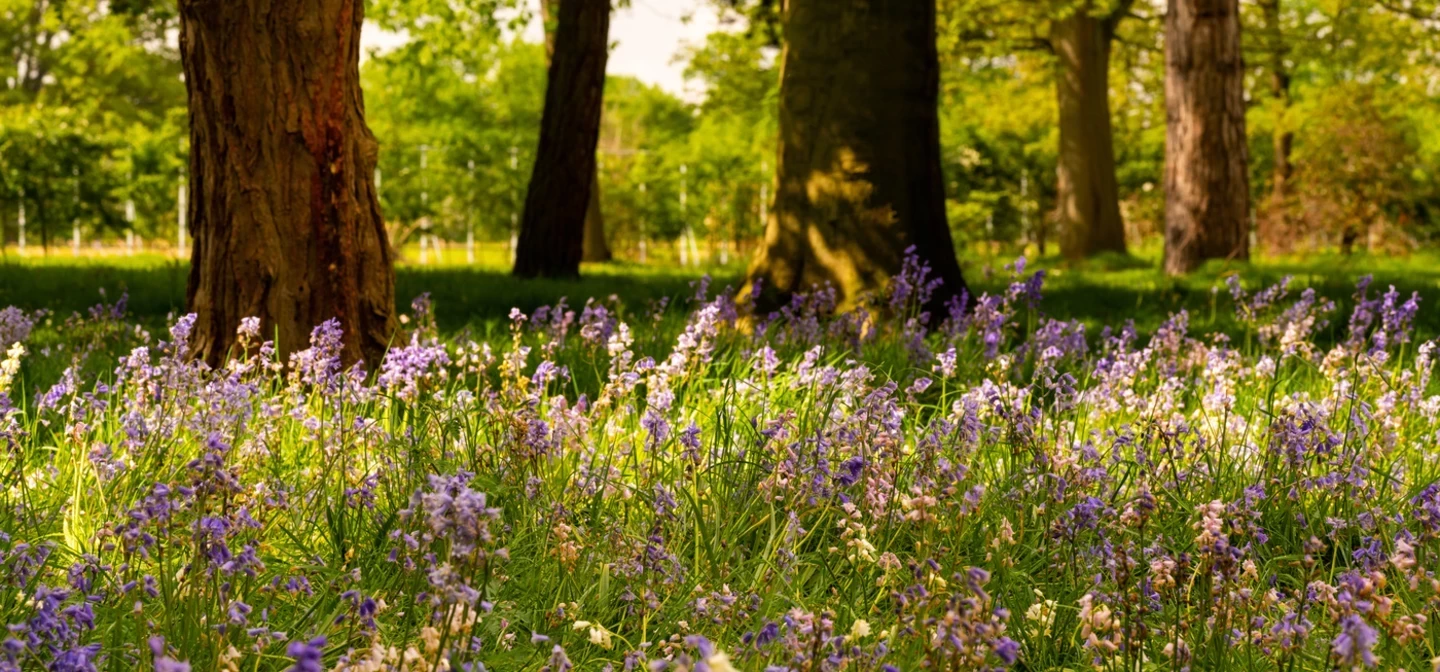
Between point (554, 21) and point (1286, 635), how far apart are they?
1486 centimetres

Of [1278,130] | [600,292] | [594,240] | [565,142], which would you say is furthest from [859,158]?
[1278,130]

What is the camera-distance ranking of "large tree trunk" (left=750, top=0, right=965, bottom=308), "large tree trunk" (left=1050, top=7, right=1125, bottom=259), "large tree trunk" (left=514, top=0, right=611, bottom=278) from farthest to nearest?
1. "large tree trunk" (left=1050, top=7, right=1125, bottom=259)
2. "large tree trunk" (left=514, top=0, right=611, bottom=278)
3. "large tree trunk" (left=750, top=0, right=965, bottom=308)

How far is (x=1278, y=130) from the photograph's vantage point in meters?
34.0

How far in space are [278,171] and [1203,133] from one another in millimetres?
11368

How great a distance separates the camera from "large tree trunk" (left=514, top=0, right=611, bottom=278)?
13.0 meters

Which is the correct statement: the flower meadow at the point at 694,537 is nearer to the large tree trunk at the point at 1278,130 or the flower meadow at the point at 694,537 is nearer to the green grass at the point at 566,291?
the green grass at the point at 566,291

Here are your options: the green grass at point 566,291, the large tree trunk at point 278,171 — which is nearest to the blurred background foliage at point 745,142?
the green grass at point 566,291

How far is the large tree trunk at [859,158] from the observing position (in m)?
7.34

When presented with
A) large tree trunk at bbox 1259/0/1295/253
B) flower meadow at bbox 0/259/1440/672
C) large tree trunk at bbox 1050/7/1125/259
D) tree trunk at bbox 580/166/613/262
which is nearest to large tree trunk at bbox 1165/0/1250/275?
large tree trunk at bbox 1050/7/1125/259

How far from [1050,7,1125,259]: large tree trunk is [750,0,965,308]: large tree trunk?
1522 centimetres

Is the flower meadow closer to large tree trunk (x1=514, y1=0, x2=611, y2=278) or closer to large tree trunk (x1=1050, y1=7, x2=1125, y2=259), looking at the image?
large tree trunk (x1=514, y1=0, x2=611, y2=278)

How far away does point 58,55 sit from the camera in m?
48.1

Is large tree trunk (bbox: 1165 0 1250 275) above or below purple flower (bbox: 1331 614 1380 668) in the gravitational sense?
above

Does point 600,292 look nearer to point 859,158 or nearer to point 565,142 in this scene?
point 565,142
